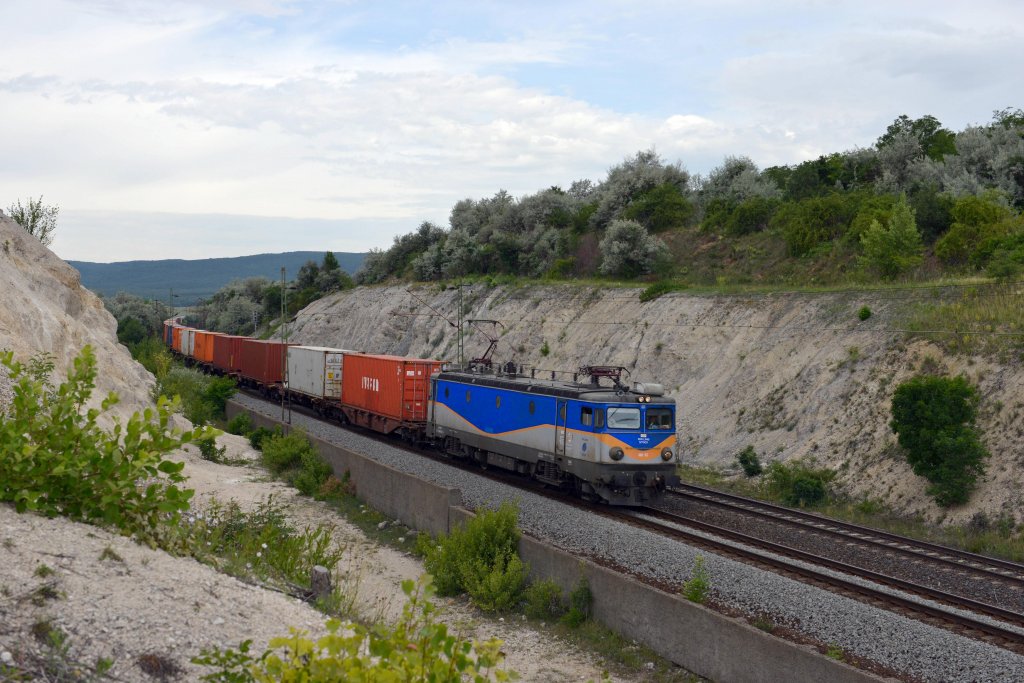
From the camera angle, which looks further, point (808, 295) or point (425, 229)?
point (425, 229)

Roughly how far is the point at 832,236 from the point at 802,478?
21.3 m

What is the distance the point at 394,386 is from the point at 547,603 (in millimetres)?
17776

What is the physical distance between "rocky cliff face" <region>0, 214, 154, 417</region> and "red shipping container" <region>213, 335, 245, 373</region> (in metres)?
17.1

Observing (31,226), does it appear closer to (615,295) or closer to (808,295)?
(615,295)

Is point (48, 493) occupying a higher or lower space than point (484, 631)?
higher

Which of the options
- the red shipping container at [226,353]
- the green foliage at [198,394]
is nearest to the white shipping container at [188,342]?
the red shipping container at [226,353]

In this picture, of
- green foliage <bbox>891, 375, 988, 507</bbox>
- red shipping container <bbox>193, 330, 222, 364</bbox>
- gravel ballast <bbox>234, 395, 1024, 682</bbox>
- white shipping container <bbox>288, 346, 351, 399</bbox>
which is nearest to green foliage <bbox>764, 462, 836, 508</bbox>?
green foliage <bbox>891, 375, 988, 507</bbox>

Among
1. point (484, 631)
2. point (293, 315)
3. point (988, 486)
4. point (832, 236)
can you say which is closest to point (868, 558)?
point (988, 486)

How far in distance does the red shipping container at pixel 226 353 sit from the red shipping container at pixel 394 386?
66.3 ft

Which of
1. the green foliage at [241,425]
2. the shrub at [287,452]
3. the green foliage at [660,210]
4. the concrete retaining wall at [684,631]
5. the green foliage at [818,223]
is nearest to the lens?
the concrete retaining wall at [684,631]

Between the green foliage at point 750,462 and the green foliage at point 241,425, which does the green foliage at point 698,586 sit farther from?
the green foliage at point 241,425

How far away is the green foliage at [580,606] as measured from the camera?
47.4 feet

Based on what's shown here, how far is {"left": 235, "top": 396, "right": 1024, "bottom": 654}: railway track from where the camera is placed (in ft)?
43.2

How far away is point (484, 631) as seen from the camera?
14844mm
